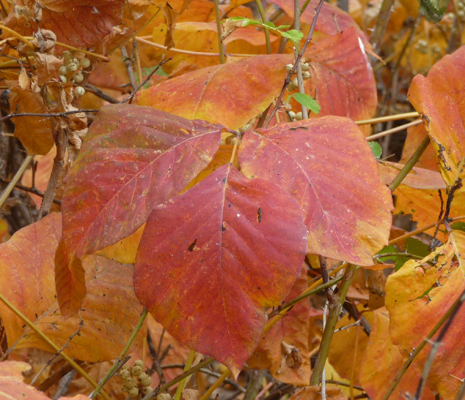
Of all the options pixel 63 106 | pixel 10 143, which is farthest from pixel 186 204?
pixel 10 143

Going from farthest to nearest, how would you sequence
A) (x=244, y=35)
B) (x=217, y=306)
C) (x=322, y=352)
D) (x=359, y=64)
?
(x=244, y=35)
(x=359, y=64)
(x=322, y=352)
(x=217, y=306)

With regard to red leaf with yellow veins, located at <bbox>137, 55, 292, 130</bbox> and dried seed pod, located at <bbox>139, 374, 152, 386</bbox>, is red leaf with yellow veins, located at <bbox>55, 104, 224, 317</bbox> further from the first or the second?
dried seed pod, located at <bbox>139, 374, 152, 386</bbox>

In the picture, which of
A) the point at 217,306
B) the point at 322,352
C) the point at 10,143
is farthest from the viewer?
the point at 10,143

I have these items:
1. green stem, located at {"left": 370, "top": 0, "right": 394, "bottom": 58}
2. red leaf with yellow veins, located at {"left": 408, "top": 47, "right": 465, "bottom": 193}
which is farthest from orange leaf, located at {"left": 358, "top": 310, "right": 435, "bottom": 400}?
green stem, located at {"left": 370, "top": 0, "right": 394, "bottom": 58}

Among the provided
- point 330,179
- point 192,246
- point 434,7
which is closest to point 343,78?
point 434,7

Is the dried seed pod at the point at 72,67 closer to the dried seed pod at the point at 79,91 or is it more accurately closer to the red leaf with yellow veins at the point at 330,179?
the dried seed pod at the point at 79,91

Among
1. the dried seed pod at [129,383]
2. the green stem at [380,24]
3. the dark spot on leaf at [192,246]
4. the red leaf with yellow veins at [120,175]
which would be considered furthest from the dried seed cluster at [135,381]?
the green stem at [380,24]

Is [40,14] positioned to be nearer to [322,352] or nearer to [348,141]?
[348,141]
